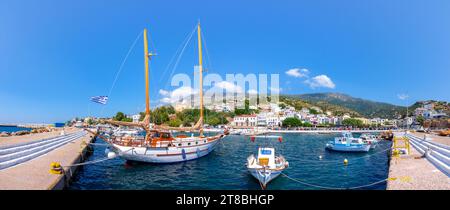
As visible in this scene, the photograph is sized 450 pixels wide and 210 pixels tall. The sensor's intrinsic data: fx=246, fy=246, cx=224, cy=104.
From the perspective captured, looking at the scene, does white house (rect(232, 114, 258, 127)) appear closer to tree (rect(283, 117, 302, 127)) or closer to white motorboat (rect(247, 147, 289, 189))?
tree (rect(283, 117, 302, 127))

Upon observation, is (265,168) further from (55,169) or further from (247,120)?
(247,120)

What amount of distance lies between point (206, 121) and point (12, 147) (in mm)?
122465

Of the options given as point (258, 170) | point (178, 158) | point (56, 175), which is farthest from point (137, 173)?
point (258, 170)

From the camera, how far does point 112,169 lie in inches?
915

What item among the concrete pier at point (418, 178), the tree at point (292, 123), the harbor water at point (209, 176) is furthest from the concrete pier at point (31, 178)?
the tree at point (292, 123)

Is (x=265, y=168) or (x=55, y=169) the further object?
(x=265, y=168)

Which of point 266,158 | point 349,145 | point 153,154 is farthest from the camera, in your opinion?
point 349,145

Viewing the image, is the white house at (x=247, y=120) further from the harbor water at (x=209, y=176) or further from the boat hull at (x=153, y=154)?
the boat hull at (x=153, y=154)

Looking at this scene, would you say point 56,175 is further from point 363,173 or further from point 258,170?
point 363,173

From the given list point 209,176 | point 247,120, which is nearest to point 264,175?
point 209,176

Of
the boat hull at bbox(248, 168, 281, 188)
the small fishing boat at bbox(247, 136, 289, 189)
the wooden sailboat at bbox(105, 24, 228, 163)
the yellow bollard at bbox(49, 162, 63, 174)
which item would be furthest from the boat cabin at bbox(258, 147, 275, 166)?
the yellow bollard at bbox(49, 162, 63, 174)

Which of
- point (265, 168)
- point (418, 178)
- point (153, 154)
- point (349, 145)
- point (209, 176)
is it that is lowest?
point (209, 176)
